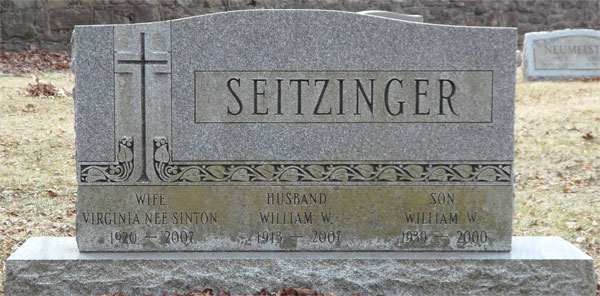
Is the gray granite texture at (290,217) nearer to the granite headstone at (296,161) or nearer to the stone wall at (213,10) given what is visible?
the granite headstone at (296,161)

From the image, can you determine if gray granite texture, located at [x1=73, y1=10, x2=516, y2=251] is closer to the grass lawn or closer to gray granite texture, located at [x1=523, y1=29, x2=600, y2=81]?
the grass lawn

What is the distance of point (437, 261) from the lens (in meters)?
4.05

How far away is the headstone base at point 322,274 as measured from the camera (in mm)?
4027

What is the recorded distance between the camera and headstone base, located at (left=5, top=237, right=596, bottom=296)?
403 cm

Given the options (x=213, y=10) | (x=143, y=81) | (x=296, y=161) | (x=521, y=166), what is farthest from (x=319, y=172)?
(x=213, y=10)

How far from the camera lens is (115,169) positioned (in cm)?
410

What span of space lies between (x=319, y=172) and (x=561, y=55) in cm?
1014

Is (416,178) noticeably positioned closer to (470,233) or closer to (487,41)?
(470,233)

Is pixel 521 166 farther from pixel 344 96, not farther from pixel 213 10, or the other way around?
pixel 213 10

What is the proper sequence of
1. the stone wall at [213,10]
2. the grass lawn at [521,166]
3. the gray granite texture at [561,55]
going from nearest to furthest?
the grass lawn at [521,166]
the gray granite texture at [561,55]
the stone wall at [213,10]

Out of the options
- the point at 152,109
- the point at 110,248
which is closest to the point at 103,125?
the point at 152,109

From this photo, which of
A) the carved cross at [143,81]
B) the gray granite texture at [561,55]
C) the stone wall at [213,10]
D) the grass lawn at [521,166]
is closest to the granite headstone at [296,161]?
the carved cross at [143,81]

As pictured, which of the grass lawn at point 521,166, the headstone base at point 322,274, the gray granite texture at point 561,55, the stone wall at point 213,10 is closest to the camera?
the headstone base at point 322,274

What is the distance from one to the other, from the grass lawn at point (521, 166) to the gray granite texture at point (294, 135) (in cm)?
135
